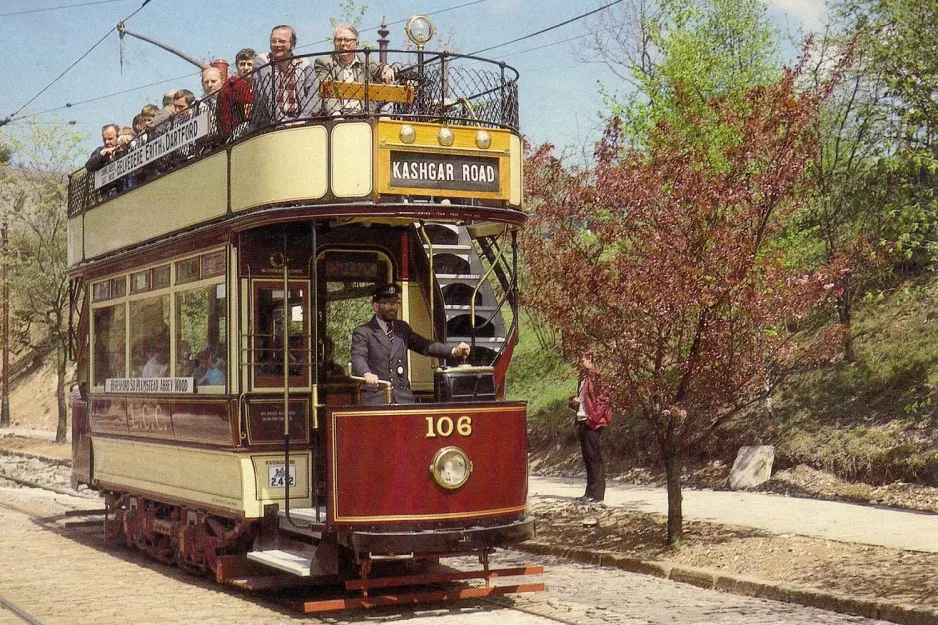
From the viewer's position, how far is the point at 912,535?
39.7 ft

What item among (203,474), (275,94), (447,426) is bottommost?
(203,474)

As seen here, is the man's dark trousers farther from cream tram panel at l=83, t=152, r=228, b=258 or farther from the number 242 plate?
cream tram panel at l=83, t=152, r=228, b=258

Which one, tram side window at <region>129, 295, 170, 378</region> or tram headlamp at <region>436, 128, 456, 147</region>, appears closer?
tram headlamp at <region>436, 128, 456, 147</region>

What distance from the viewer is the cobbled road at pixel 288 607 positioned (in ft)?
32.0

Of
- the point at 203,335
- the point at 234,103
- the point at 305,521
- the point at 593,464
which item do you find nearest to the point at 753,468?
the point at 593,464

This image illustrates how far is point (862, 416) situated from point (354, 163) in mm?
8912

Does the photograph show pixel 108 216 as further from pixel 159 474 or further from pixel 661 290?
pixel 661 290

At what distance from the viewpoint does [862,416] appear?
16.6 m

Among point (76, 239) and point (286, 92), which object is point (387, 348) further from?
point (76, 239)

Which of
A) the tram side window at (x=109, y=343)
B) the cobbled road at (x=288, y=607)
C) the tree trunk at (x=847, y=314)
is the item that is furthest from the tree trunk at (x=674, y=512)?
the tree trunk at (x=847, y=314)

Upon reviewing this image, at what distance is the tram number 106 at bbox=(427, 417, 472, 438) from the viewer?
9.90 metres

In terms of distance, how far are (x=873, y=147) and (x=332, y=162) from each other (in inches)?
410

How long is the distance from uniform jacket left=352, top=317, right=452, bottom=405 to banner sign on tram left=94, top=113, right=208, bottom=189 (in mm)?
2626

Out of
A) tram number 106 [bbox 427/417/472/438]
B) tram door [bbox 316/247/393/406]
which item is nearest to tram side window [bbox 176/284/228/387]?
tram door [bbox 316/247/393/406]
